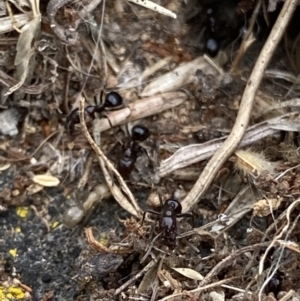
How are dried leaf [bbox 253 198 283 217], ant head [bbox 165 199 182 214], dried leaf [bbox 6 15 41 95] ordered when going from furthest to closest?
1. dried leaf [bbox 6 15 41 95]
2. ant head [bbox 165 199 182 214]
3. dried leaf [bbox 253 198 283 217]

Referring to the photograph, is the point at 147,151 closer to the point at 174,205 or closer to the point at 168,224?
the point at 174,205

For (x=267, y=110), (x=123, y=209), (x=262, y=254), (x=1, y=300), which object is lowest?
(x=1, y=300)

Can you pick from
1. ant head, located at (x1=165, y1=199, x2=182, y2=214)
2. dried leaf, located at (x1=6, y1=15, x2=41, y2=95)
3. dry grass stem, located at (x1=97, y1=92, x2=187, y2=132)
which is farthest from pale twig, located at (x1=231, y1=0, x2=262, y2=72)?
dried leaf, located at (x1=6, y1=15, x2=41, y2=95)

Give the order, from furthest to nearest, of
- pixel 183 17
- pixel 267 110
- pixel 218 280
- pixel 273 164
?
pixel 183 17
pixel 267 110
pixel 273 164
pixel 218 280

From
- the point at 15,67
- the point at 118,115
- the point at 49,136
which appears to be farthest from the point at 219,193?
the point at 15,67

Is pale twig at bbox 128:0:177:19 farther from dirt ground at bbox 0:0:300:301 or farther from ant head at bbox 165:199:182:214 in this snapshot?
ant head at bbox 165:199:182:214

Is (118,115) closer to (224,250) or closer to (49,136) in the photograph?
(49,136)

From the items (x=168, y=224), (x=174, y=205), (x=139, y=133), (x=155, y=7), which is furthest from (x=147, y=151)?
(x=155, y=7)
